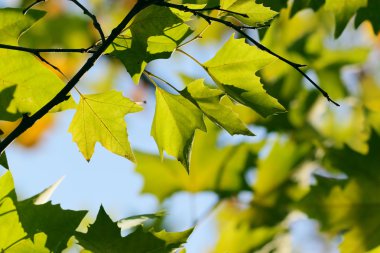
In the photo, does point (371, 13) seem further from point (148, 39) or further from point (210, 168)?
point (210, 168)

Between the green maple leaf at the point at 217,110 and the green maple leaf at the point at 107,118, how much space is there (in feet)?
0.32

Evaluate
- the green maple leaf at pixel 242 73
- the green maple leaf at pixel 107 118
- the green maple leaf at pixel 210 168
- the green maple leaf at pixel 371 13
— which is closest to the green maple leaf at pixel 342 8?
the green maple leaf at pixel 371 13

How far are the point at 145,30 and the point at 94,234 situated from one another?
270mm

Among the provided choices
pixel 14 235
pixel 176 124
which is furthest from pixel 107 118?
pixel 14 235

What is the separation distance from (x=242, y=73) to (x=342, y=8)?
1.21 feet

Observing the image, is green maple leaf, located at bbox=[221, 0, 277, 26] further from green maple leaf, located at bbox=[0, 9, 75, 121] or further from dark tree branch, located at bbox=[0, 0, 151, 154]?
green maple leaf, located at bbox=[0, 9, 75, 121]

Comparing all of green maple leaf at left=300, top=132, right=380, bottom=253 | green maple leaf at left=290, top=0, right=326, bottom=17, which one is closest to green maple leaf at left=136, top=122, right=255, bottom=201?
green maple leaf at left=300, top=132, right=380, bottom=253

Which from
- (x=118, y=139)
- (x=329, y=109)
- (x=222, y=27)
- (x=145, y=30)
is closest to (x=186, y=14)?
(x=145, y=30)

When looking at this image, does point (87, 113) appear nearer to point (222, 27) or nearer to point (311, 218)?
point (311, 218)

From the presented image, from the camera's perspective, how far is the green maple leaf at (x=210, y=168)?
5.99 ft

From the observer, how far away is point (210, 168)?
183 centimetres

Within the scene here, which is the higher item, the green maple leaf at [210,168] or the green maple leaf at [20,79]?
the green maple leaf at [20,79]

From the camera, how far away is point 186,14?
30.6 inches

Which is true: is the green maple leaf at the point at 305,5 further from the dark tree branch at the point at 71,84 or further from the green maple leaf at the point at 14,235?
the green maple leaf at the point at 14,235
